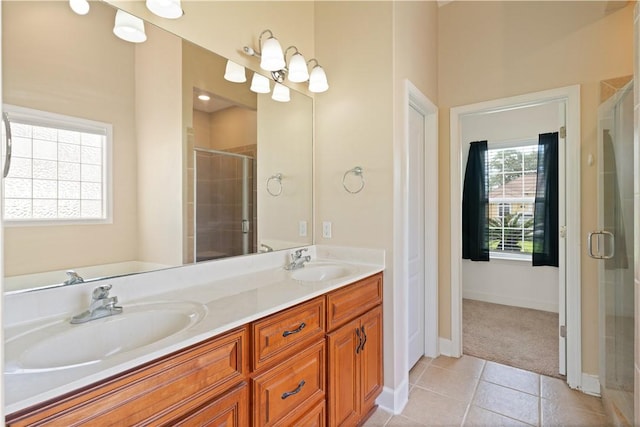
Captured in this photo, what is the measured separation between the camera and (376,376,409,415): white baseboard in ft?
6.29

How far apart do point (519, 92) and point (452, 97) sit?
0.49 m

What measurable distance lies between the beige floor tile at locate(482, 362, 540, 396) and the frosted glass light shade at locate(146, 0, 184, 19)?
9.69 ft

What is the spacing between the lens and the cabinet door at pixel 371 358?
1.74 m

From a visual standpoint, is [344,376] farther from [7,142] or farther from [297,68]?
[297,68]

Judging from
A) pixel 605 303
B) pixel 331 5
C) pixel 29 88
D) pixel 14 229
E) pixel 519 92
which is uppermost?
pixel 331 5

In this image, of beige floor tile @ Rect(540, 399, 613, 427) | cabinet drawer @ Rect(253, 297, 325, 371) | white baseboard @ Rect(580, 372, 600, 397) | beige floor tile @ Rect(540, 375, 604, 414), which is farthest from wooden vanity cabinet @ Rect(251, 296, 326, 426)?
white baseboard @ Rect(580, 372, 600, 397)

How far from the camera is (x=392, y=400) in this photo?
192 cm

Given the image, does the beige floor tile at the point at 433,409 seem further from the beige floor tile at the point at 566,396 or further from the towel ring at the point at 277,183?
the towel ring at the point at 277,183

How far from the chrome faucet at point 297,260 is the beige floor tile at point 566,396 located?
184 cm

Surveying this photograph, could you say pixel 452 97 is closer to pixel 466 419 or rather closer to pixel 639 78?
pixel 639 78

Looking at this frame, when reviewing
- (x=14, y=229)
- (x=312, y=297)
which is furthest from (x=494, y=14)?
(x=14, y=229)

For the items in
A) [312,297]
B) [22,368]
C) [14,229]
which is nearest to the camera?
[22,368]

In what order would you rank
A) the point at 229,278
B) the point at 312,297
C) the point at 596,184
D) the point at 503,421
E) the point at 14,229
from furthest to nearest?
the point at 596,184, the point at 503,421, the point at 229,278, the point at 312,297, the point at 14,229

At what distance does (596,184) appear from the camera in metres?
2.09
